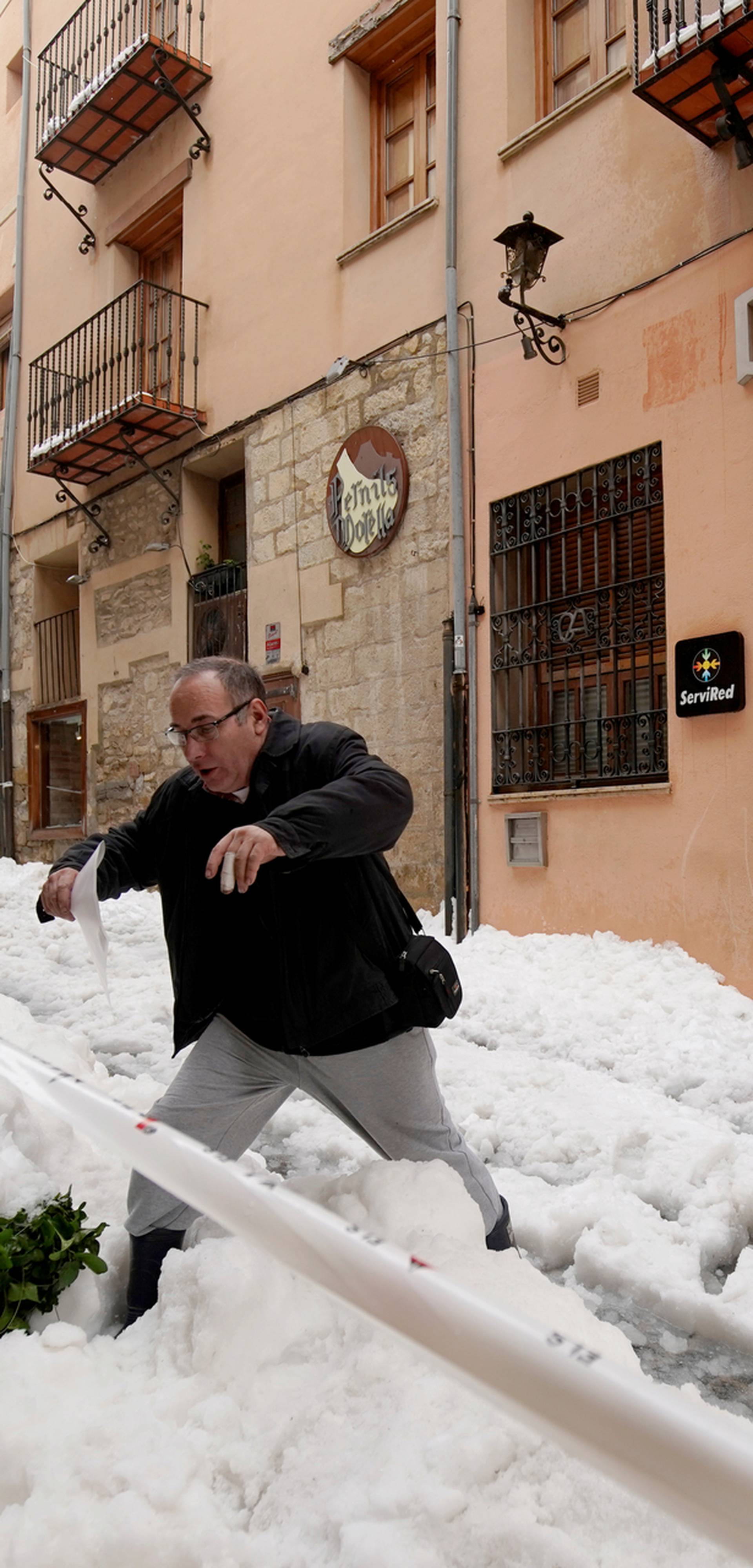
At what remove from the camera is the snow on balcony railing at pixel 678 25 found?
18.6 ft

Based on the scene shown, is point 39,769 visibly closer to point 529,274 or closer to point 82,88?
point 82,88

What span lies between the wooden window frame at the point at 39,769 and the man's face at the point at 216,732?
1076 cm

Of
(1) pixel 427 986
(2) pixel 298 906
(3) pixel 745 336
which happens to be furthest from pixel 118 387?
(1) pixel 427 986

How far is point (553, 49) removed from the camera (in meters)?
7.89

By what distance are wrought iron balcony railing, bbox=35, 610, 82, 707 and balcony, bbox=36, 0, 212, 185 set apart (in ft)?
16.7

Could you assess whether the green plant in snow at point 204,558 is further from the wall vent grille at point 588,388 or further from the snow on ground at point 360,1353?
the snow on ground at point 360,1353

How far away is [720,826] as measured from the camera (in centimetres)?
621

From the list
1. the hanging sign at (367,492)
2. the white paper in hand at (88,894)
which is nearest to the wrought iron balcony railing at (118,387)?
the hanging sign at (367,492)

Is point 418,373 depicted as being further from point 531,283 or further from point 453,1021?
point 453,1021

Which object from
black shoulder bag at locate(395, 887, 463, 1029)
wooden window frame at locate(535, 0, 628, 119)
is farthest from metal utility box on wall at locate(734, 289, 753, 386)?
black shoulder bag at locate(395, 887, 463, 1029)

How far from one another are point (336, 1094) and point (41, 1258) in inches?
29.9

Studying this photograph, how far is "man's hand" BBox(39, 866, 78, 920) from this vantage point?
3018mm

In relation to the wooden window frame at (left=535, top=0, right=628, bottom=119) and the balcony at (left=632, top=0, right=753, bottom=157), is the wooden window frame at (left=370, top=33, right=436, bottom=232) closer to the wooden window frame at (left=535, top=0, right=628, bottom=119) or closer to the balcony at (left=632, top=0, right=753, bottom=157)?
the wooden window frame at (left=535, top=0, right=628, bottom=119)

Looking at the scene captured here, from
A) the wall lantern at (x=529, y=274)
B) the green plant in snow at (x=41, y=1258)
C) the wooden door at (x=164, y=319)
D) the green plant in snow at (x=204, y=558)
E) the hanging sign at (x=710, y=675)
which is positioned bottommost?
the green plant in snow at (x=41, y=1258)
